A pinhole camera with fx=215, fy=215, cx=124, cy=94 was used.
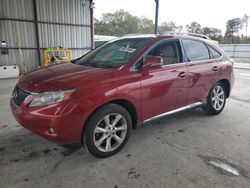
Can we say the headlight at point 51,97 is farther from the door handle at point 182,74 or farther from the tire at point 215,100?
the tire at point 215,100

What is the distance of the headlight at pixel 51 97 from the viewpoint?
230 cm

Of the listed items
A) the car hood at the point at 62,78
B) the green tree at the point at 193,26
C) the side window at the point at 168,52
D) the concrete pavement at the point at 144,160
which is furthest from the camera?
the green tree at the point at 193,26

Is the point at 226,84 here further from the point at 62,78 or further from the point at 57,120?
the point at 57,120

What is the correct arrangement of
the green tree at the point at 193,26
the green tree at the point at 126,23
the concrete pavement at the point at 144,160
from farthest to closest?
1. the green tree at the point at 126,23
2. the green tree at the point at 193,26
3. the concrete pavement at the point at 144,160

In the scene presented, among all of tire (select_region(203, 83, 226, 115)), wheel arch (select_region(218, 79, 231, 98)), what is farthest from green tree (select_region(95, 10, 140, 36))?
tire (select_region(203, 83, 226, 115))

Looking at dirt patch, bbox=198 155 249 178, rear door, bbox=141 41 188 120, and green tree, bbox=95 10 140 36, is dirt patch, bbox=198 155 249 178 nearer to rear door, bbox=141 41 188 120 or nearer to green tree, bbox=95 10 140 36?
rear door, bbox=141 41 188 120

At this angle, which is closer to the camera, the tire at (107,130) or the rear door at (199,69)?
the tire at (107,130)

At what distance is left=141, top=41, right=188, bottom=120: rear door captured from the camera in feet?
9.57

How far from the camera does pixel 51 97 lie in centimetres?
233

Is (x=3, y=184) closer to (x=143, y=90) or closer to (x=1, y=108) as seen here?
(x=143, y=90)

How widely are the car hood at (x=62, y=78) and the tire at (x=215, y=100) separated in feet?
7.61

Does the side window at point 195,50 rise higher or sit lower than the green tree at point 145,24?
lower

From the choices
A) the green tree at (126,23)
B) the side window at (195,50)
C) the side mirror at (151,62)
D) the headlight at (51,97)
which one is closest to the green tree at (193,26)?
the green tree at (126,23)

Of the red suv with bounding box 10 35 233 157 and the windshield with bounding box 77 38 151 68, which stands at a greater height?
the windshield with bounding box 77 38 151 68
